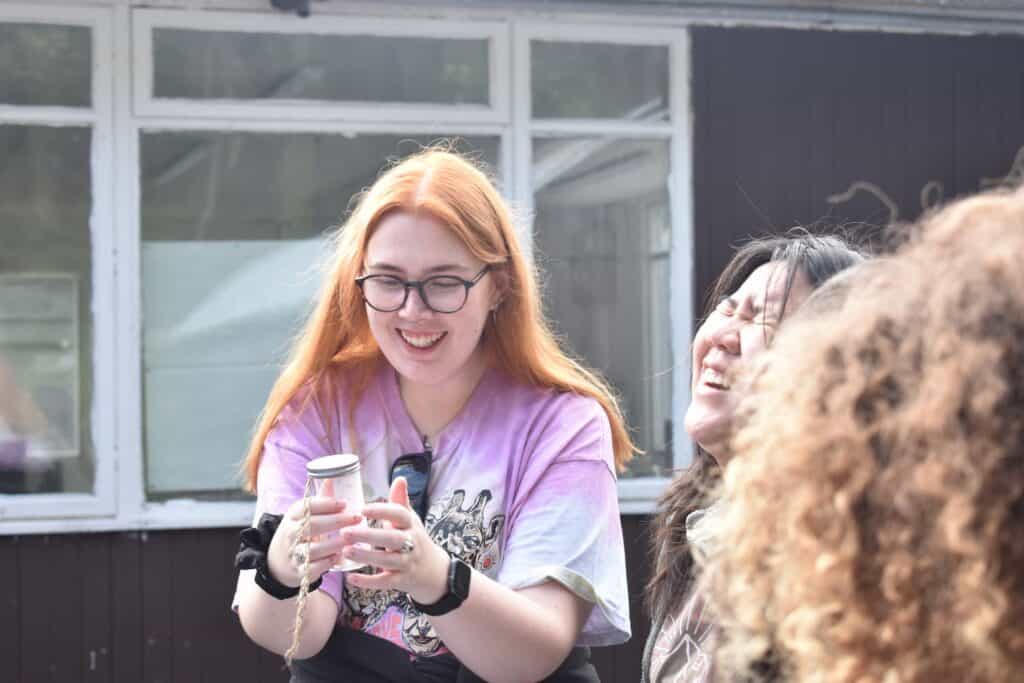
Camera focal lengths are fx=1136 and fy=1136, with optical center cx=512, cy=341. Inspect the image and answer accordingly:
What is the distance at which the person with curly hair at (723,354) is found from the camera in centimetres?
160

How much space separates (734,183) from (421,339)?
3263 millimetres

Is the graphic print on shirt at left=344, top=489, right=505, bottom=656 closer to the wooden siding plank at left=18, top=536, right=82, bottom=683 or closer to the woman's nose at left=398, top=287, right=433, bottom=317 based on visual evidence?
the woman's nose at left=398, top=287, right=433, bottom=317

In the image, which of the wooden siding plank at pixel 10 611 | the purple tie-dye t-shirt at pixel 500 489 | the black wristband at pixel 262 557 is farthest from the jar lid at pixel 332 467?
the wooden siding plank at pixel 10 611

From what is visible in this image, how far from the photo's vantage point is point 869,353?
0.86 metres

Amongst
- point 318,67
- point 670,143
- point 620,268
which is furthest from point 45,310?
point 670,143

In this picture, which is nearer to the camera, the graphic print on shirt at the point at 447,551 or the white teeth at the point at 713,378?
the white teeth at the point at 713,378

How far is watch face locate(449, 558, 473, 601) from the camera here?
5.42 feet

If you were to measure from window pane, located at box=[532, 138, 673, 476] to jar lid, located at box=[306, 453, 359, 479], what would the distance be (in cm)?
321

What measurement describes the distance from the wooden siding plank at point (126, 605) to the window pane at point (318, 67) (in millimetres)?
1787

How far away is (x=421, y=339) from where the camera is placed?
1.94 m

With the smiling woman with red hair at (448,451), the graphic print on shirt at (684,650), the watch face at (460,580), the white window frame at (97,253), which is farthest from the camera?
the white window frame at (97,253)

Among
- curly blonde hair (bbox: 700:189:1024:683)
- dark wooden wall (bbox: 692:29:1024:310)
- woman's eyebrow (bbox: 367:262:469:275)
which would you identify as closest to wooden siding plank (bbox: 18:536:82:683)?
dark wooden wall (bbox: 692:29:1024:310)

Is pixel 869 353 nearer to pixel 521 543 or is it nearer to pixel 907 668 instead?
pixel 907 668

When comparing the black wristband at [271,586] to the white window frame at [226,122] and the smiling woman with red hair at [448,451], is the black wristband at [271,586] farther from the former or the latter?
the white window frame at [226,122]
